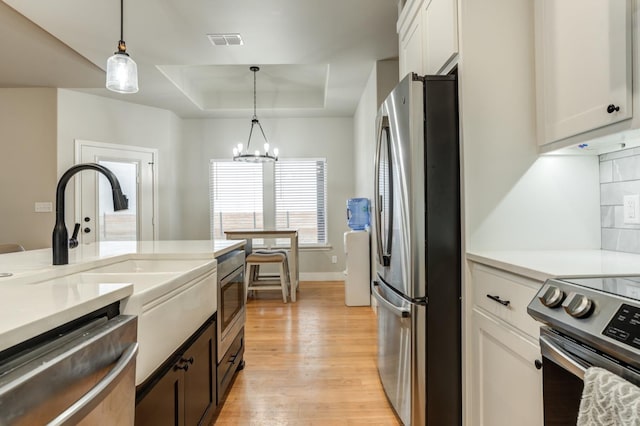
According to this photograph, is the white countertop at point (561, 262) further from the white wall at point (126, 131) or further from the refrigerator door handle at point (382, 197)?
the white wall at point (126, 131)

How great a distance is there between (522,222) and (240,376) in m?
2.01

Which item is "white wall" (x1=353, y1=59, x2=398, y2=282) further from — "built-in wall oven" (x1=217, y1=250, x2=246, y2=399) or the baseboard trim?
the baseboard trim

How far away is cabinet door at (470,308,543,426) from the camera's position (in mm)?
1042

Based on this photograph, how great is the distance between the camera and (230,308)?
2.03 metres

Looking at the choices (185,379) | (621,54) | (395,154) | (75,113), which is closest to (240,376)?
(185,379)

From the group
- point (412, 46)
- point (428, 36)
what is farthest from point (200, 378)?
point (412, 46)

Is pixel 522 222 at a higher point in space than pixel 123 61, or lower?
lower

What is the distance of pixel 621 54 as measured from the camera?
1023mm

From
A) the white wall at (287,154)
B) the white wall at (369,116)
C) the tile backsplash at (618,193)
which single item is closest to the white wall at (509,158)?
the tile backsplash at (618,193)

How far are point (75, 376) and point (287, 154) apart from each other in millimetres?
4991

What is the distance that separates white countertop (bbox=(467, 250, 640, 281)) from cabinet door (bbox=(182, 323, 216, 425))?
1.27m

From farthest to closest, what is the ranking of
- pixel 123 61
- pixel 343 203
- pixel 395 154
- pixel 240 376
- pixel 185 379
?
pixel 343 203
pixel 240 376
pixel 123 61
pixel 395 154
pixel 185 379

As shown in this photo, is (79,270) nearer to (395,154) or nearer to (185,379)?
(185,379)

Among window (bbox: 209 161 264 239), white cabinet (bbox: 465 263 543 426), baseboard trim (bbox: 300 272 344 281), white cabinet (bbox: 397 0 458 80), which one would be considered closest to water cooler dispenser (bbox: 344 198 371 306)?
baseboard trim (bbox: 300 272 344 281)
